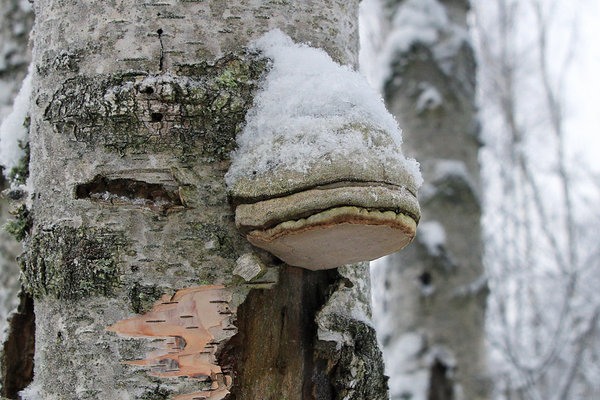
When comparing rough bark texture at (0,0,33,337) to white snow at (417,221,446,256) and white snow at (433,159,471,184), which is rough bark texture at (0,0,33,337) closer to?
white snow at (417,221,446,256)

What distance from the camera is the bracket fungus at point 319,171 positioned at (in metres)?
0.90

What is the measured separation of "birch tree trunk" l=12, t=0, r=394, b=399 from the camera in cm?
102

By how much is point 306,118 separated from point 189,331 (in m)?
0.44

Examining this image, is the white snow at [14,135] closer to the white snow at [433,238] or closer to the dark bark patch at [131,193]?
the dark bark patch at [131,193]

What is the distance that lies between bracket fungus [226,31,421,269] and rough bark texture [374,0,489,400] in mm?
2749

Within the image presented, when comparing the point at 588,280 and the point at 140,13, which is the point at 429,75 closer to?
the point at 140,13

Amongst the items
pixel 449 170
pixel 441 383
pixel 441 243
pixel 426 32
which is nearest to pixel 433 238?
pixel 441 243

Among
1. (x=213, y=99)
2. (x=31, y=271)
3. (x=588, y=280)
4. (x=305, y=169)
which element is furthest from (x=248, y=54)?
(x=588, y=280)

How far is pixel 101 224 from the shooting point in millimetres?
1048

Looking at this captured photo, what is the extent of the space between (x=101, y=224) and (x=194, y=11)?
442 millimetres

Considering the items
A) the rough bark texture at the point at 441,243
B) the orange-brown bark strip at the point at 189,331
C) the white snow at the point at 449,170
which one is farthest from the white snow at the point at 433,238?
the orange-brown bark strip at the point at 189,331

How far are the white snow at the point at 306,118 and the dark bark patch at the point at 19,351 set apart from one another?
1.97 ft

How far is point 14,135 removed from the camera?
1.34 m

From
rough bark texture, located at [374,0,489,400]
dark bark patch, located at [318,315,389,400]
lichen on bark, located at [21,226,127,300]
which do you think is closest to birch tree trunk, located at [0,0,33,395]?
lichen on bark, located at [21,226,127,300]
